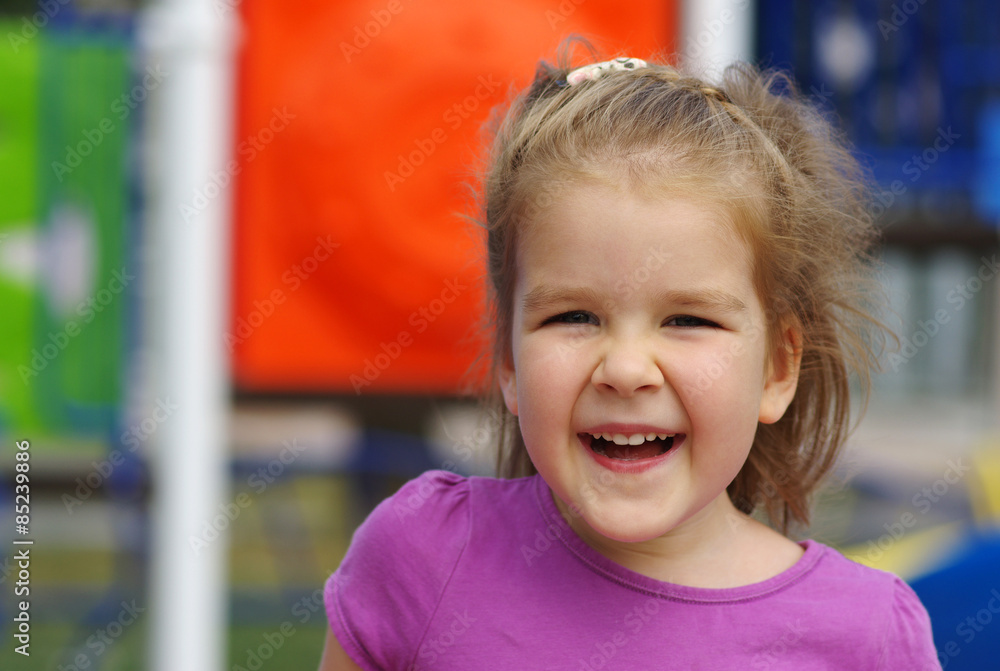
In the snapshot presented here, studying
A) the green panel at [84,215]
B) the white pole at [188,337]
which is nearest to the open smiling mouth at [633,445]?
the white pole at [188,337]

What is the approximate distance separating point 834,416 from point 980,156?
3.76 metres

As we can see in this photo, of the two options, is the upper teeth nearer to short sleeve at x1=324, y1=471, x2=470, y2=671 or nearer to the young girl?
the young girl

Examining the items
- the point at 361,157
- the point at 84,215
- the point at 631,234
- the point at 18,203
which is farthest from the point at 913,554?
Result: the point at 18,203

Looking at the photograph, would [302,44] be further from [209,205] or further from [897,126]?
[897,126]

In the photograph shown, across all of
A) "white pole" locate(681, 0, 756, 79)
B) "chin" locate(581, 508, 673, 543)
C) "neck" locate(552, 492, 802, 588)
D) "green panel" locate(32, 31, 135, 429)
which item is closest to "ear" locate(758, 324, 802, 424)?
"neck" locate(552, 492, 802, 588)

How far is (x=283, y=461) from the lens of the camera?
5254mm

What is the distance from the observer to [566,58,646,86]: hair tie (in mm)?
1394

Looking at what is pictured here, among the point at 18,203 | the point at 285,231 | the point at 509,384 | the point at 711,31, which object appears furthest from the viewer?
the point at 285,231

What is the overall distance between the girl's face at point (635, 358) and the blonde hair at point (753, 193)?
0.05 m

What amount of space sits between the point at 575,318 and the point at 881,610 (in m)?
0.50

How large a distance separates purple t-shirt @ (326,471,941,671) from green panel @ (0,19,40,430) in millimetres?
1879

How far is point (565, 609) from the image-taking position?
129 cm

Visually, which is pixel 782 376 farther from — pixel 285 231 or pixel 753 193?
pixel 285 231

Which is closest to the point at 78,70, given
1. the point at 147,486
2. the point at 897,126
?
the point at 147,486
